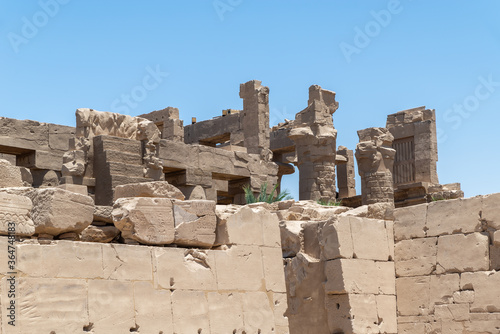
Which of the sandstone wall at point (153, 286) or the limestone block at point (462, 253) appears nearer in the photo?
the sandstone wall at point (153, 286)

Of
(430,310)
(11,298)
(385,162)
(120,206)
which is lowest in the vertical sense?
(430,310)

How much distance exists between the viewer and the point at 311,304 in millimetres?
10133

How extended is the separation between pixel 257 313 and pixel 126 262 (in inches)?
64.3

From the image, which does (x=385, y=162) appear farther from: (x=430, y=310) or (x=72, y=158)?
(x=430, y=310)

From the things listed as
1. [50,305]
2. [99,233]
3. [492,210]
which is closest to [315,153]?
[492,210]

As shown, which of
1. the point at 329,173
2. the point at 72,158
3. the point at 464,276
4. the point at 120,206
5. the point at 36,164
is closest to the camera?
the point at 120,206

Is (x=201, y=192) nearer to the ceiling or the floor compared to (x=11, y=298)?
nearer to the ceiling

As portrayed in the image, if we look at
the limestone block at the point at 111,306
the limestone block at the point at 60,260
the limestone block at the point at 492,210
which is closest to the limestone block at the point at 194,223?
the limestone block at the point at 111,306

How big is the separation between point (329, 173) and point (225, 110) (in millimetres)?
6047

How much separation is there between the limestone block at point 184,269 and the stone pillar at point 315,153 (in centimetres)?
1341

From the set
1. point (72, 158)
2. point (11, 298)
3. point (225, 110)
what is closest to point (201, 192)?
point (72, 158)

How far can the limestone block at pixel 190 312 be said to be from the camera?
301 inches

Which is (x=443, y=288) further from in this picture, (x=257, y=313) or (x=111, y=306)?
(x=111, y=306)

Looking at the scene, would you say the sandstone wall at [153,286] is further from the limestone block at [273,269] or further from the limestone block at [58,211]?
the limestone block at [58,211]
